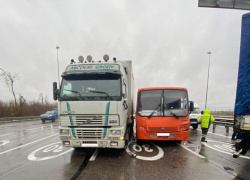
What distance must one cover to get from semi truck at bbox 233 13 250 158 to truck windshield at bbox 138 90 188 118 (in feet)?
7.16

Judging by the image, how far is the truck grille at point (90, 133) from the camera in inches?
172

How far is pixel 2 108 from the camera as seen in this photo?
24.9m

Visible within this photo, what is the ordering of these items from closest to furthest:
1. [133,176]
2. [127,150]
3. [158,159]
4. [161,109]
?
[133,176] → [158,159] → [127,150] → [161,109]

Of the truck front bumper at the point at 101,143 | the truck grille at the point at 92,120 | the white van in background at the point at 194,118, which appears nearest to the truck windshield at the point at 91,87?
the truck grille at the point at 92,120

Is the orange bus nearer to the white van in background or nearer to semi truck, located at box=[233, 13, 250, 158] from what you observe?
semi truck, located at box=[233, 13, 250, 158]

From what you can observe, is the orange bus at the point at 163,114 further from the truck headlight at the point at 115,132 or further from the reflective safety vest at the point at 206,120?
the truck headlight at the point at 115,132

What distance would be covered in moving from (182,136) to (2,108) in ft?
101

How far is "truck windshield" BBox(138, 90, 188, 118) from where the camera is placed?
19.6 feet

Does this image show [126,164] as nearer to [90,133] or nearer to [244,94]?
[90,133]

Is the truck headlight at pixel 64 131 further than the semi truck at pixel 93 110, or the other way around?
the truck headlight at pixel 64 131

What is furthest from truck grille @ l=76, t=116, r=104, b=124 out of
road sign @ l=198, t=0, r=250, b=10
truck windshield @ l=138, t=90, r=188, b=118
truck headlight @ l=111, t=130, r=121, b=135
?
road sign @ l=198, t=0, r=250, b=10

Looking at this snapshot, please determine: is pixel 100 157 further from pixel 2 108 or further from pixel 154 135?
pixel 2 108

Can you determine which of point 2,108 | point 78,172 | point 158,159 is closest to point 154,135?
point 158,159

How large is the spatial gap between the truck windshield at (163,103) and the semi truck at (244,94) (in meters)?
2.18
